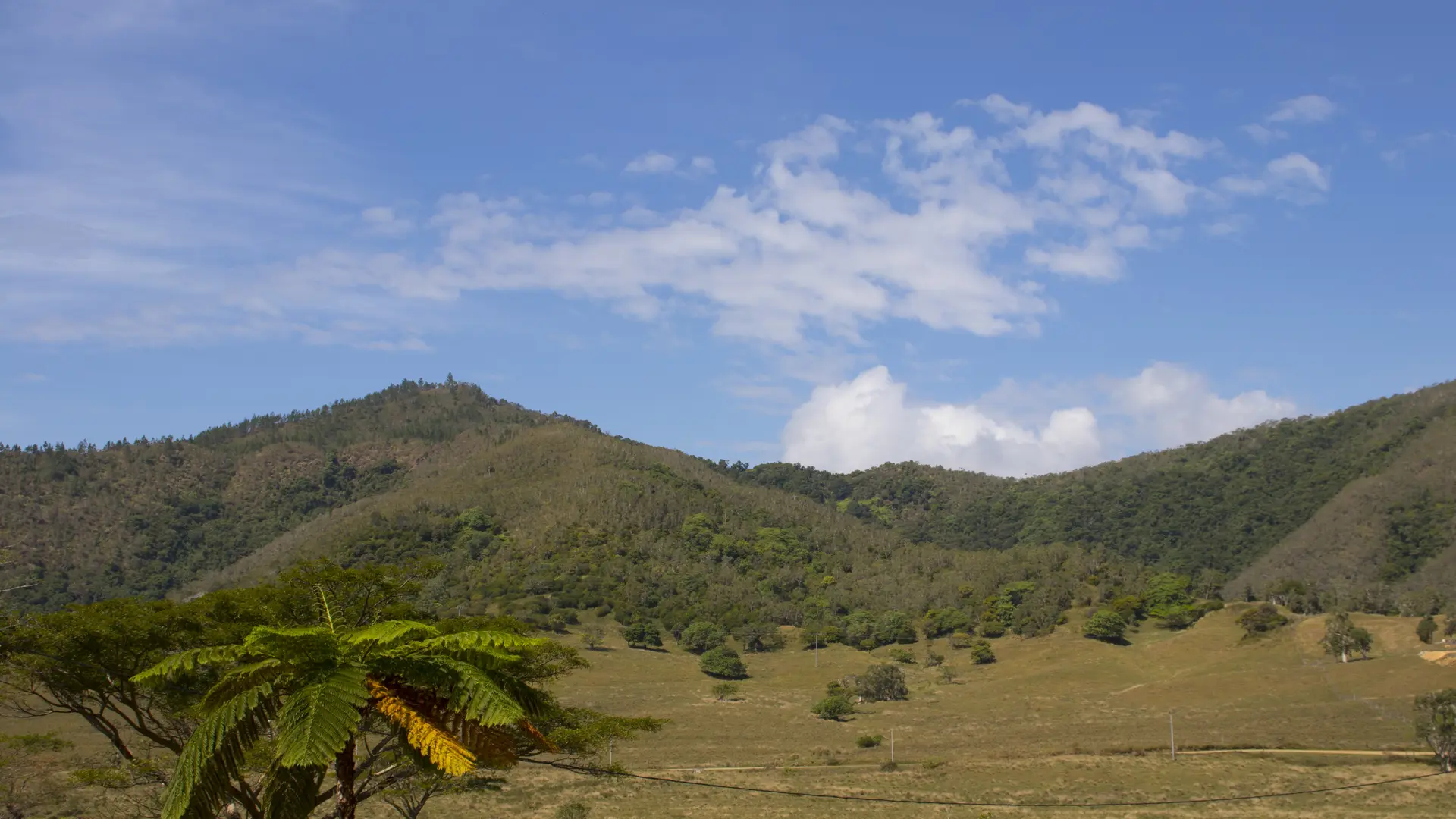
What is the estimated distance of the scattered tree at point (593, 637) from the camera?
99.4 m

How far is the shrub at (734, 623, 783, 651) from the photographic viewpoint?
108 meters

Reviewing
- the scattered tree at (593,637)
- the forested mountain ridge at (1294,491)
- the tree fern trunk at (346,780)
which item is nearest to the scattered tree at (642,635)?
the scattered tree at (593,637)

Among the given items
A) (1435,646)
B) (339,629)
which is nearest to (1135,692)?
(1435,646)

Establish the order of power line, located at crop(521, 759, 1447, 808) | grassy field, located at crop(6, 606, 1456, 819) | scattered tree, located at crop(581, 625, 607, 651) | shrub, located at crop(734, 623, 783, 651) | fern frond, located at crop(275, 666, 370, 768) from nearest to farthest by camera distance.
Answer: fern frond, located at crop(275, 666, 370, 768) → power line, located at crop(521, 759, 1447, 808) → grassy field, located at crop(6, 606, 1456, 819) → scattered tree, located at crop(581, 625, 607, 651) → shrub, located at crop(734, 623, 783, 651)

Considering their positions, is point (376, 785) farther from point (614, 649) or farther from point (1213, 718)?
point (614, 649)

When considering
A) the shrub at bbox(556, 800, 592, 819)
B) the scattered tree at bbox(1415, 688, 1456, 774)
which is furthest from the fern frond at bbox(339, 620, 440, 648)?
the scattered tree at bbox(1415, 688, 1456, 774)

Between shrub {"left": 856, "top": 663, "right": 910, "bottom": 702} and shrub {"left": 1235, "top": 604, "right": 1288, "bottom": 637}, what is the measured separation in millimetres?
31159

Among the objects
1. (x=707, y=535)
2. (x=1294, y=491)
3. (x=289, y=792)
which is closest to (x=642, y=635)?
(x=707, y=535)

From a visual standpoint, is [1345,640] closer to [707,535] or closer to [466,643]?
[466,643]

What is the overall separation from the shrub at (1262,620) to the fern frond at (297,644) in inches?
3596

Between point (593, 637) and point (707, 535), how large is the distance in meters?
45.8

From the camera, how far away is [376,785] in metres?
17.1

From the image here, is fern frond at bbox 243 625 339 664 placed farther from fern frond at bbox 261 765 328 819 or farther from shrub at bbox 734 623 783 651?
shrub at bbox 734 623 783 651

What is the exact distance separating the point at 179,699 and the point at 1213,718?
59.5 metres
